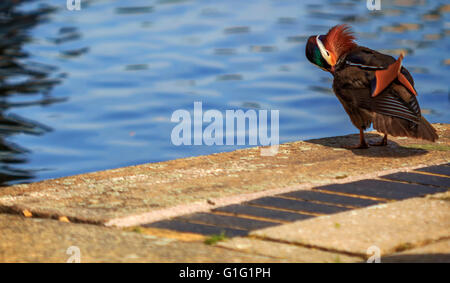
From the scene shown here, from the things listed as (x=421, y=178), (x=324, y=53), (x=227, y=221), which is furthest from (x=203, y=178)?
(x=324, y=53)

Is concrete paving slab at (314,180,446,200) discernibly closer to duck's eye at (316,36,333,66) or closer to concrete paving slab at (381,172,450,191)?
concrete paving slab at (381,172,450,191)

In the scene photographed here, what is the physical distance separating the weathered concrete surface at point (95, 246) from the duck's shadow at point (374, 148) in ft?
5.94

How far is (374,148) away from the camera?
4.68 meters

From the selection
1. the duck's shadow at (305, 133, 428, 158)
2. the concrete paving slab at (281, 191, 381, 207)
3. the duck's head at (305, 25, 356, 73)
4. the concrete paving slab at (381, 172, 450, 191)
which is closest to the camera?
the concrete paving slab at (281, 191, 381, 207)

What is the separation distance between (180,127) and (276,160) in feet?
16.4

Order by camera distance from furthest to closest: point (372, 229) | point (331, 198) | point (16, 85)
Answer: point (16, 85)
point (331, 198)
point (372, 229)

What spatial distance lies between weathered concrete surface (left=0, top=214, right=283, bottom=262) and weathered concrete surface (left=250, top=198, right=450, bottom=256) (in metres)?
0.25

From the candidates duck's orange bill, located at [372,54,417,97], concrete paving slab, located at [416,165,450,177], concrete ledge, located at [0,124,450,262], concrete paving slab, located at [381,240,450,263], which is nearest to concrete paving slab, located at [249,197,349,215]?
concrete ledge, located at [0,124,450,262]

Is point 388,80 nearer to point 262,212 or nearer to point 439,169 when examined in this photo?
point 439,169

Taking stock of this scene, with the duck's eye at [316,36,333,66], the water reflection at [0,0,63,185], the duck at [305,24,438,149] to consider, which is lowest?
the water reflection at [0,0,63,185]

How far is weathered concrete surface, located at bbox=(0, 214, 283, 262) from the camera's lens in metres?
2.85

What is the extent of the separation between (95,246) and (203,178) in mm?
1086

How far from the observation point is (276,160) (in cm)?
435
